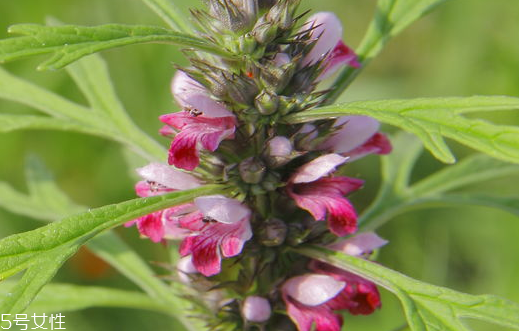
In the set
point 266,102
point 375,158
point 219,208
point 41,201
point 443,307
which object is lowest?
point 443,307

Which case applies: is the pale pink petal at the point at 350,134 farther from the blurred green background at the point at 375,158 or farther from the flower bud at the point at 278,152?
the blurred green background at the point at 375,158

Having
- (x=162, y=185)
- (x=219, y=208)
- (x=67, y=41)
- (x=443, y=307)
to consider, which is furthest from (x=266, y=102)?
(x=443, y=307)

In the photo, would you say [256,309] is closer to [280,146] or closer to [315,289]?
[315,289]

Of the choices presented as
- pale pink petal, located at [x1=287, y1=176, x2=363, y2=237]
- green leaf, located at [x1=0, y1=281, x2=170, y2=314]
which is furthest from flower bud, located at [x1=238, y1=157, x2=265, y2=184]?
green leaf, located at [x1=0, y1=281, x2=170, y2=314]

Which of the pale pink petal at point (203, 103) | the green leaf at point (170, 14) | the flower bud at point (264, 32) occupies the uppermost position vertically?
the green leaf at point (170, 14)

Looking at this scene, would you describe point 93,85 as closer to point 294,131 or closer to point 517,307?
point 294,131

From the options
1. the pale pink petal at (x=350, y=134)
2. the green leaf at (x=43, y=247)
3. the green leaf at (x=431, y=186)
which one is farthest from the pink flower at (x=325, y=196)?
the green leaf at (x=431, y=186)
